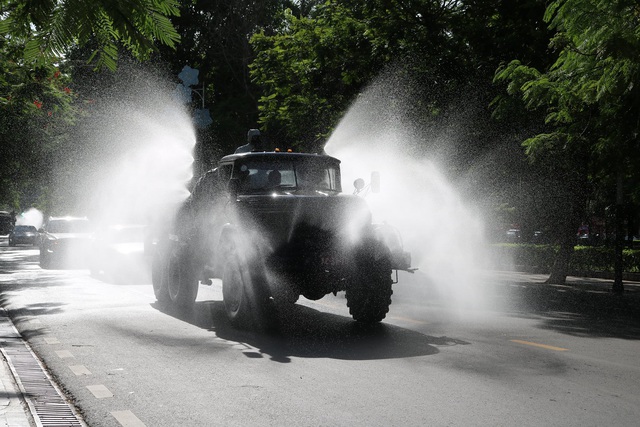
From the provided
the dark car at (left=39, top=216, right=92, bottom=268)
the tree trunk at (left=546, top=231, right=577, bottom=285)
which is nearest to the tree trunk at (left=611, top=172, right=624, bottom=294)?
the tree trunk at (left=546, top=231, right=577, bottom=285)

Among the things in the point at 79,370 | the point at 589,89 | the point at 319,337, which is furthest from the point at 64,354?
the point at 589,89

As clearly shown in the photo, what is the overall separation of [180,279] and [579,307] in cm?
786

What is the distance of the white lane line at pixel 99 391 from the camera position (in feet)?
23.6

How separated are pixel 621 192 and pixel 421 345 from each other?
13.3 m

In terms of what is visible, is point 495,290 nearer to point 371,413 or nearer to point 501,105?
point 501,105

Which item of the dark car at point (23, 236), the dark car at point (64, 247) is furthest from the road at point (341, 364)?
the dark car at point (23, 236)

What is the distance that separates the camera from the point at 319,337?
35.2 feet

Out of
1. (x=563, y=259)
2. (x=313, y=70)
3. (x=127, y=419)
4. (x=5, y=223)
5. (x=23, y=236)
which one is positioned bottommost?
(x=127, y=419)

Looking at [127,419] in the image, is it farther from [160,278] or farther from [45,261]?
[45,261]

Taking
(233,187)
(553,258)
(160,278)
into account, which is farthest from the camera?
(553,258)

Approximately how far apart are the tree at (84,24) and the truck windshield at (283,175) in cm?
713

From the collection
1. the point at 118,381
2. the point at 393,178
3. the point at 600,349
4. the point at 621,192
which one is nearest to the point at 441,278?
the point at 393,178

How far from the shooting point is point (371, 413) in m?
6.46

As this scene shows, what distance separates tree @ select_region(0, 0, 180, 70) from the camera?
4.50m
